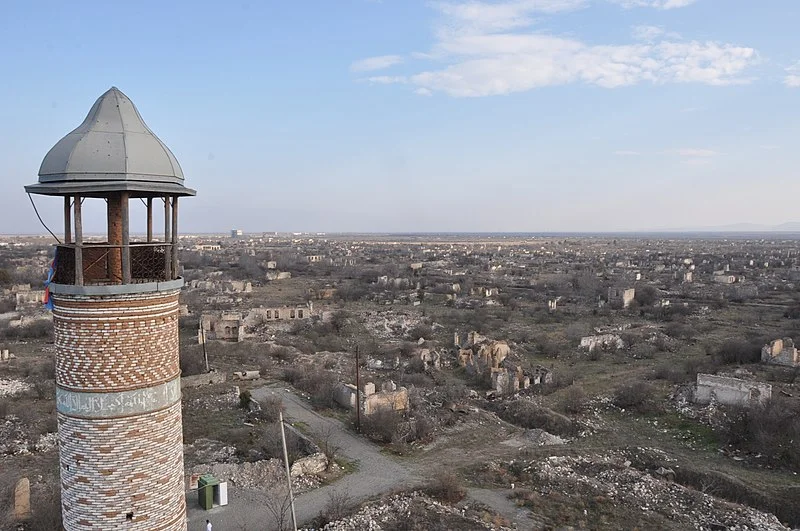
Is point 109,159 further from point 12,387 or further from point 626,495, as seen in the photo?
point 12,387

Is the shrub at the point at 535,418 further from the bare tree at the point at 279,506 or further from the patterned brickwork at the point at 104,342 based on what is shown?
the patterned brickwork at the point at 104,342

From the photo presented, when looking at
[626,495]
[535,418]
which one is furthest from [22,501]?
[535,418]

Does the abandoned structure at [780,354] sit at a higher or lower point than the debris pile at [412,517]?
higher

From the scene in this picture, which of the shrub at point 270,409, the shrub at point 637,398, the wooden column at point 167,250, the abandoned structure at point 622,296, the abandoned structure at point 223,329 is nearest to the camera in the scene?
the wooden column at point 167,250

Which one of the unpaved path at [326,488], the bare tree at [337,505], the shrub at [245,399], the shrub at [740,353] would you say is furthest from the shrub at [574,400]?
the shrub at [245,399]

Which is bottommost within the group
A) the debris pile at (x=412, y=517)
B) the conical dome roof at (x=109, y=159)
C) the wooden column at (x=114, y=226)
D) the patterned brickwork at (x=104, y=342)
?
the debris pile at (x=412, y=517)

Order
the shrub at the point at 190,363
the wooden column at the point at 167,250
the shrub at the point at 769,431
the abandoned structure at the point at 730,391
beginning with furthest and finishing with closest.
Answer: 1. the shrub at the point at 190,363
2. the abandoned structure at the point at 730,391
3. the shrub at the point at 769,431
4. the wooden column at the point at 167,250

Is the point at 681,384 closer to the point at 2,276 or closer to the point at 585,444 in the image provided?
the point at 585,444
